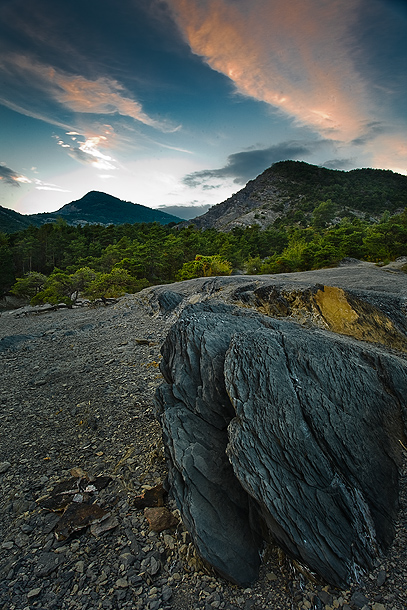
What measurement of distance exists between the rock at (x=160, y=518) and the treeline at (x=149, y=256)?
79.7ft

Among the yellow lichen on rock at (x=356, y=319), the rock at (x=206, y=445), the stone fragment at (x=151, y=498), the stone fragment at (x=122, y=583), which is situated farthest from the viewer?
the yellow lichen on rock at (x=356, y=319)

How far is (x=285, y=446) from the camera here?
3779 millimetres

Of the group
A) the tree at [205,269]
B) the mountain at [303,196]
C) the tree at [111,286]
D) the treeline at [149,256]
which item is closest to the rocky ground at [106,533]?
the tree at [111,286]

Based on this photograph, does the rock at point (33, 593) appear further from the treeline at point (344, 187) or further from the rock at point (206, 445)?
the treeline at point (344, 187)

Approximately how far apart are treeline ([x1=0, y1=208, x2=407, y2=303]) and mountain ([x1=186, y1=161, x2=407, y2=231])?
65646mm

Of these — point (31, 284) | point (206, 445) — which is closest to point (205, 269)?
point (31, 284)

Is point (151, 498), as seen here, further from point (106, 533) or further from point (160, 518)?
point (106, 533)

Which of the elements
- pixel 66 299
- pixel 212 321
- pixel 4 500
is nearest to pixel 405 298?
pixel 212 321

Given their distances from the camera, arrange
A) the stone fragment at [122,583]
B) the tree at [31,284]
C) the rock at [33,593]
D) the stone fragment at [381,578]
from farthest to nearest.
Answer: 1. the tree at [31,284]
2. the stone fragment at [122,583]
3. the rock at [33,593]
4. the stone fragment at [381,578]

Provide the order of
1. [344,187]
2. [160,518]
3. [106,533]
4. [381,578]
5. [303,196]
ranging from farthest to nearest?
[303,196]
[344,187]
[160,518]
[106,533]
[381,578]

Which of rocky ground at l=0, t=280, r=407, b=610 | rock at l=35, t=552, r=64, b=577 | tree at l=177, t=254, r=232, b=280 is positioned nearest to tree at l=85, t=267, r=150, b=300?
tree at l=177, t=254, r=232, b=280

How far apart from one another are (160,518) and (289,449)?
237cm

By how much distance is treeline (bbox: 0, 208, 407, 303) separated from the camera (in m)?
26.8

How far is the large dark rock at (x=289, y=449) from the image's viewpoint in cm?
343
